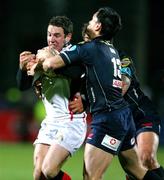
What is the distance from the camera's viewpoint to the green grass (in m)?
10.5

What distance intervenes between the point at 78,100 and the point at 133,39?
45.2 ft

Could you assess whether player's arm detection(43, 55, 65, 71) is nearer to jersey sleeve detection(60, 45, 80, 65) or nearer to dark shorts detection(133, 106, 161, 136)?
jersey sleeve detection(60, 45, 80, 65)

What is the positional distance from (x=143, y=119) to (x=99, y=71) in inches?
65.1

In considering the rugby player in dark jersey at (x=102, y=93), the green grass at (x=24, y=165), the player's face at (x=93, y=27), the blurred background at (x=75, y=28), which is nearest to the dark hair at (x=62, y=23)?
the player's face at (x=93, y=27)

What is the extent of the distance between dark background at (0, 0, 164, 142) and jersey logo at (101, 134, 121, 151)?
12504 millimetres

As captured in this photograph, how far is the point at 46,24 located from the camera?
21.0m

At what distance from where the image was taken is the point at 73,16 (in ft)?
68.3

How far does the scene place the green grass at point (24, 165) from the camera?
10.5m

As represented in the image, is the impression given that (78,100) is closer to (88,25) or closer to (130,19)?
(88,25)

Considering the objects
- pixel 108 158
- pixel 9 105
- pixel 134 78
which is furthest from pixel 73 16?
pixel 108 158

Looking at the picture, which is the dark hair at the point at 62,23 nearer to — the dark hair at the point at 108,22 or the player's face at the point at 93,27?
the player's face at the point at 93,27

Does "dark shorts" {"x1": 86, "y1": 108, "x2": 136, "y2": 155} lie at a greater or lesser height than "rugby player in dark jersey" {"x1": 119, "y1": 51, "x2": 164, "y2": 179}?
greater

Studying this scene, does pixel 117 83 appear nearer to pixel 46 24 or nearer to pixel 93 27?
pixel 93 27

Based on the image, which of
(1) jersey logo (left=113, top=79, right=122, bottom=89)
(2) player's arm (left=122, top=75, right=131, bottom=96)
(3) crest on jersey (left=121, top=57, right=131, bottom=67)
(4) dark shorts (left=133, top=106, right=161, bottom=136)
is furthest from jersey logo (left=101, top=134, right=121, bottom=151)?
(4) dark shorts (left=133, top=106, right=161, bottom=136)
